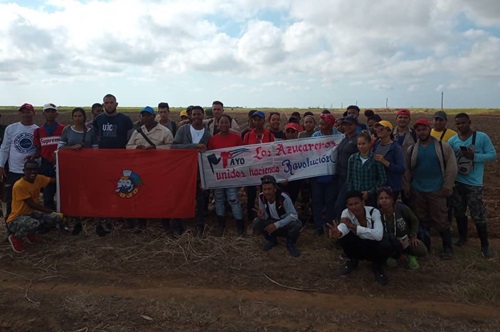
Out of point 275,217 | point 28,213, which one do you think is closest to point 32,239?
point 28,213

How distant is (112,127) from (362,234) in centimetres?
458

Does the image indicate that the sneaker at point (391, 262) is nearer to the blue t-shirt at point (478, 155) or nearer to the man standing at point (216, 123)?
the blue t-shirt at point (478, 155)

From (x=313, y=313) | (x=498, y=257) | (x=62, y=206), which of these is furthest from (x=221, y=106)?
(x=498, y=257)

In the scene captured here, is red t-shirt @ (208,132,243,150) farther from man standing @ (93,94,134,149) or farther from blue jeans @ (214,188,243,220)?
man standing @ (93,94,134,149)

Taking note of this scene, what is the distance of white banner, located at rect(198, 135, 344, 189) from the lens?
669cm

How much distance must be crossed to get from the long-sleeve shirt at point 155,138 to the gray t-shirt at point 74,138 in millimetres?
761

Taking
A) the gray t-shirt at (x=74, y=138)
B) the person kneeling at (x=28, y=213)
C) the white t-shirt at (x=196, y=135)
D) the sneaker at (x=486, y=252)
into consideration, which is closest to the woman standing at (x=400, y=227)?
the sneaker at (x=486, y=252)

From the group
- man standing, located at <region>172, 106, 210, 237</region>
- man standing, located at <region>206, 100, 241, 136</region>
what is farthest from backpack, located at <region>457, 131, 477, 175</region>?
man standing, located at <region>172, 106, 210, 237</region>

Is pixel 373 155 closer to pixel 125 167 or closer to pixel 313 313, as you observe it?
pixel 313 313

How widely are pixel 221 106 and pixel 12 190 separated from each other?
4.17 meters

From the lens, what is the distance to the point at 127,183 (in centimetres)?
682

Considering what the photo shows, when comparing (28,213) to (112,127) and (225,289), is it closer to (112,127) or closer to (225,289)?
(112,127)

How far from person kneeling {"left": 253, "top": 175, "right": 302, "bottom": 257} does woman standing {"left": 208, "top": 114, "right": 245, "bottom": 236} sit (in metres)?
0.57

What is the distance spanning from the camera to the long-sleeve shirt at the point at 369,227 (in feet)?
15.8
